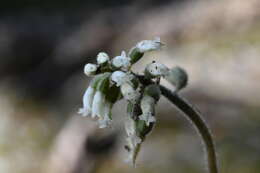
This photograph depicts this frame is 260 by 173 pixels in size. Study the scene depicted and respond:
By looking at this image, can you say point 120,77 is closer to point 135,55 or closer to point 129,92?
point 129,92

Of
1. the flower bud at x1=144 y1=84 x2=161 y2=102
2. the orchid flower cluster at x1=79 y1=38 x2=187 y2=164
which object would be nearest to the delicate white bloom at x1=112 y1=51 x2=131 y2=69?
the orchid flower cluster at x1=79 y1=38 x2=187 y2=164

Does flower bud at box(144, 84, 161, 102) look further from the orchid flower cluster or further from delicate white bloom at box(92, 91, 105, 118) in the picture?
delicate white bloom at box(92, 91, 105, 118)

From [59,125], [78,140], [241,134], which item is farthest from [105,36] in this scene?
[241,134]

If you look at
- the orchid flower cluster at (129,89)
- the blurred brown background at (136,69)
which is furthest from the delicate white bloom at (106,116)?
the blurred brown background at (136,69)

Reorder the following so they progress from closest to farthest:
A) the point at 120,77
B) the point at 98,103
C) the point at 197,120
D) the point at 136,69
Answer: the point at 120,77
the point at 98,103
the point at 197,120
the point at 136,69

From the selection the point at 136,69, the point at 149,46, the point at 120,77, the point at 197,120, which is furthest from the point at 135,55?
the point at 136,69

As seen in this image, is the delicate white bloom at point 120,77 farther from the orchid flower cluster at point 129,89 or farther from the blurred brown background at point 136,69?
the blurred brown background at point 136,69

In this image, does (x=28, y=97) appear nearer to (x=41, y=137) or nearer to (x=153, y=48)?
(x=41, y=137)
